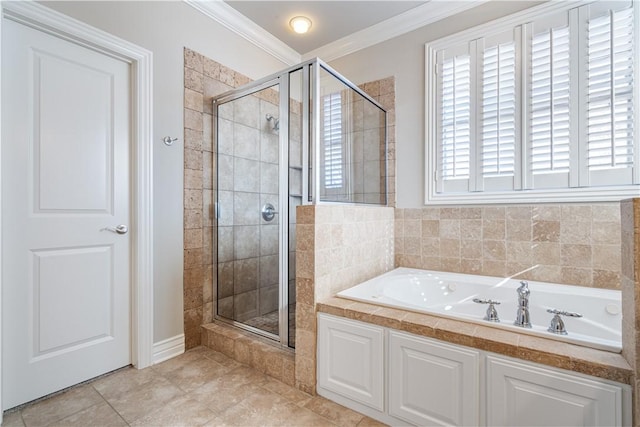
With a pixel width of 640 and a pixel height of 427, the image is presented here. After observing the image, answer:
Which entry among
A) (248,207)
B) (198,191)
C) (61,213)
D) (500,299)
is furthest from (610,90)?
(61,213)

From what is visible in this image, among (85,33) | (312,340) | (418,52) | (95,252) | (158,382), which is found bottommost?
(158,382)

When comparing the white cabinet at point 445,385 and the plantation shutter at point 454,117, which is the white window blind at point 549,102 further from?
the white cabinet at point 445,385

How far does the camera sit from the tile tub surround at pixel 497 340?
102 cm

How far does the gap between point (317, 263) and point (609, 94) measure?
2.08 metres

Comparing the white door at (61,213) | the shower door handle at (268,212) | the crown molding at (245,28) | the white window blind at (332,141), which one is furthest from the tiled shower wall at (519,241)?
the white door at (61,213)

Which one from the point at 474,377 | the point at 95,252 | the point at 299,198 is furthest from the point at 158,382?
the point at 474,377

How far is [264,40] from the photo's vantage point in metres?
2.78

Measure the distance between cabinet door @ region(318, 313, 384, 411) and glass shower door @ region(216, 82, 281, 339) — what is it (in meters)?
0.56

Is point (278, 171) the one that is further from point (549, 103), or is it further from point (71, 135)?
point (549, 103)

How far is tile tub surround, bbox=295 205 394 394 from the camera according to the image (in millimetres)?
1680

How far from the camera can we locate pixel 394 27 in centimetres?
262

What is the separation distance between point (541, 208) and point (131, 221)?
2762 millimetres

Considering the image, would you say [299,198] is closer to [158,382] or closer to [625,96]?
[158,382]

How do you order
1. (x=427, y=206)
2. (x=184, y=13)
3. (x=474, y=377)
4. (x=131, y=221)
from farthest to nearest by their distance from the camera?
(x=427, y=206) → (x=184, y=13) → (x=131, y=221) → (x=474, y=377)
